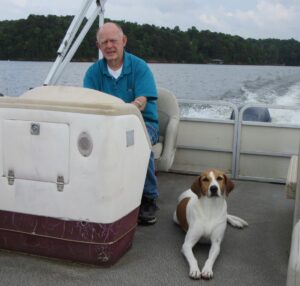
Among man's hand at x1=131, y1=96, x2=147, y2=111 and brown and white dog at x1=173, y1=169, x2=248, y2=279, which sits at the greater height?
man's hand at x1=131, y1=96, x2=147, y2=111

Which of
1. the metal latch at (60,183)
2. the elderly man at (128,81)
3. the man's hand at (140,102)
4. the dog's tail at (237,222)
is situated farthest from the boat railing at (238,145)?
the metal latch at (60,183)

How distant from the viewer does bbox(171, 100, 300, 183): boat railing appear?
521 centimetres

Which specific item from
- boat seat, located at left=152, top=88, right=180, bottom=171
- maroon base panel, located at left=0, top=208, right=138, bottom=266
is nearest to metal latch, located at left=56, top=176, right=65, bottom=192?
maroon base panel, located at left=0, top=208, right=138, bottom=266

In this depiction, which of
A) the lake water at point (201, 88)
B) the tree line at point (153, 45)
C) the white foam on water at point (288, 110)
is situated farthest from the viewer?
the lake water at point (201, 88)

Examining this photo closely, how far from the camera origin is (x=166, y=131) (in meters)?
4.73

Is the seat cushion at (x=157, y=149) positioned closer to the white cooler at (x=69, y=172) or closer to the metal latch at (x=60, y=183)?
the white cooler at (x=69, y=172)

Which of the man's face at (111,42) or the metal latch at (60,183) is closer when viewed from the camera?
the metal latch at (60,183)

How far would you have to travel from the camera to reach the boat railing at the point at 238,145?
5.21 m

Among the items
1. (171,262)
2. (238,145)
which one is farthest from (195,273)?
(238,145)

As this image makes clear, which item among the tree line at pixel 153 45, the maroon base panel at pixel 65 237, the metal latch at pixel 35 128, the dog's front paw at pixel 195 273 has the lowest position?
the dog's front paw at pixel 195 273

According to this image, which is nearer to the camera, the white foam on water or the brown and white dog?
the brown and white dog

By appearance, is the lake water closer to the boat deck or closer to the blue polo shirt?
the blue polo shirt

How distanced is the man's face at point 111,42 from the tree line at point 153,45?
5.59 ft

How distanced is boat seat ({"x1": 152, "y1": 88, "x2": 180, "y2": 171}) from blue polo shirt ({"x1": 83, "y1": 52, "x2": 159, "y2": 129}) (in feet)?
2.14
